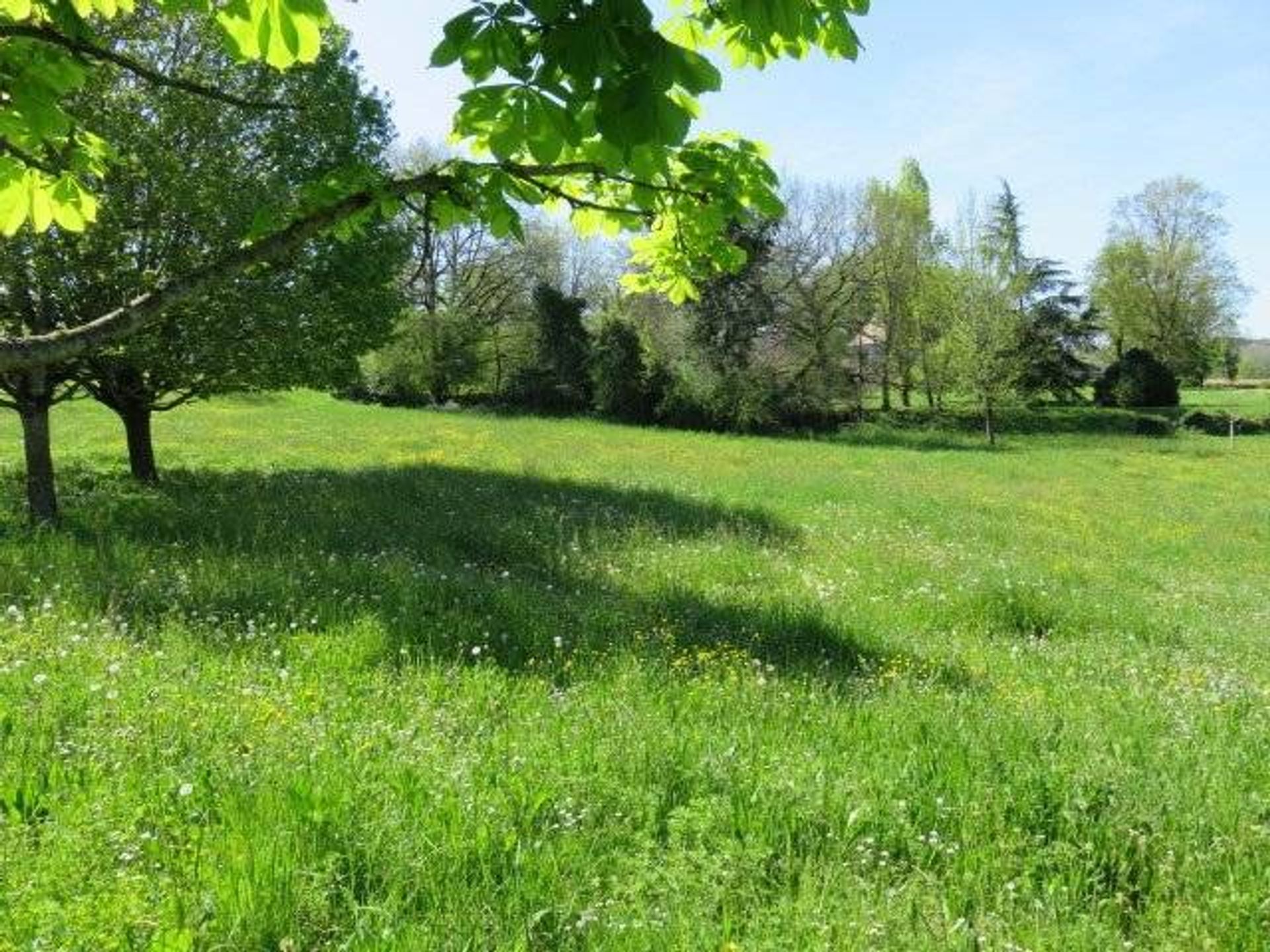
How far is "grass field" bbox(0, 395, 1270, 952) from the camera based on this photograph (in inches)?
134

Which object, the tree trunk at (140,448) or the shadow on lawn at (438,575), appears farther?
the tree trunk at (140,448)

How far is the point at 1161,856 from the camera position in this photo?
405cm

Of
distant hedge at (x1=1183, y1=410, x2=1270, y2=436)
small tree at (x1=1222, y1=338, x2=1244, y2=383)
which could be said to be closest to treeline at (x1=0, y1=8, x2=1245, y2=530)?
distant hedge at (x1=1183, y1=410, x2=1270, y2=436)

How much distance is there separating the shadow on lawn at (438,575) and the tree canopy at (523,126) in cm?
354

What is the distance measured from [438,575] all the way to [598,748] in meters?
5.32

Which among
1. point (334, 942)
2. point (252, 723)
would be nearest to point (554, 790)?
point (334, 942)

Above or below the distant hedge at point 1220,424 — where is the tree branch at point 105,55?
above

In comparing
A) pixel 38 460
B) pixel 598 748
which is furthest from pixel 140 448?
pixel 598 748

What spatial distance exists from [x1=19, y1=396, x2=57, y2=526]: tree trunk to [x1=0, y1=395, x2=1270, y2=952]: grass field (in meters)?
0.94

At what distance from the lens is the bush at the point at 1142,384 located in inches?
2466

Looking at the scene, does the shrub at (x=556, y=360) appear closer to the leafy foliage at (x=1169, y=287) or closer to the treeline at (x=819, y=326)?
the treeline at (x=819, y=326)

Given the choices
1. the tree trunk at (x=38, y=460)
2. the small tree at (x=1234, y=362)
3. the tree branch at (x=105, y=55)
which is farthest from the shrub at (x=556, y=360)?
the small tree at (x=1234, y=362)

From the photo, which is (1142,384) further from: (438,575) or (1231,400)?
(438,575)

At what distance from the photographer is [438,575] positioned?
9844 millimetres
